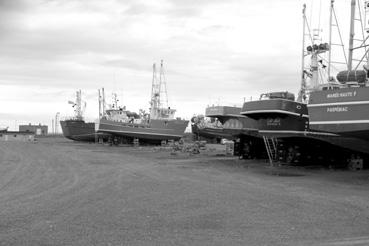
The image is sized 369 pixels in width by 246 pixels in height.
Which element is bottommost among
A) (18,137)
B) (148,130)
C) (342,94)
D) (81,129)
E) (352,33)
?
(18,137)

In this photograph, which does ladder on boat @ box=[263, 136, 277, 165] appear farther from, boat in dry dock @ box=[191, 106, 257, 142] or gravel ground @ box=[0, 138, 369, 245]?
gravel ground @ box=[0, 138, 369, 245]

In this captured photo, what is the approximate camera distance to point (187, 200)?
421 inches

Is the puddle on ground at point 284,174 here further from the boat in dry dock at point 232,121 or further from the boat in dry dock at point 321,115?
the boat in dry dock at point 232,121

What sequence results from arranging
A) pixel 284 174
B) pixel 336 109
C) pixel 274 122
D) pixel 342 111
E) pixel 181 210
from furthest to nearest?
pixel 274 122 → pixel 284 174 → pixel 336 109 → pixel 342 111 → pixel 181 210

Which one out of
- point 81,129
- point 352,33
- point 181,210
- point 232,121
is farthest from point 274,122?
point 81,129

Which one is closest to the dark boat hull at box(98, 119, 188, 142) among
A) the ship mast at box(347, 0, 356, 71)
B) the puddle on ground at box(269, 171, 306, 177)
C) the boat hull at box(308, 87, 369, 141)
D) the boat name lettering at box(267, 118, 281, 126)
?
the boat name lettering at box(267, 118, 281, 126)

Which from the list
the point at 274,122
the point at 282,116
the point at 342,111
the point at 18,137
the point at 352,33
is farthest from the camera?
the point at 18,137

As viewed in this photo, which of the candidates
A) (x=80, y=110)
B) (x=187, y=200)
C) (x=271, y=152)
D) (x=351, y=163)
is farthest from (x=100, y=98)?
(x=187, y=200)

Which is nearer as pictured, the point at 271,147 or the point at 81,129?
the point at 271,147

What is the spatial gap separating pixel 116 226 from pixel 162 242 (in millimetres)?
1281

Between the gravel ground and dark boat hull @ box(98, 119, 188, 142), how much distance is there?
33.5 m

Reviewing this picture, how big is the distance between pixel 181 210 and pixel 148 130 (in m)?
40.5

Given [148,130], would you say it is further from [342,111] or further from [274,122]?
[342,111]

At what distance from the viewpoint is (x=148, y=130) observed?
4966 centimetres
